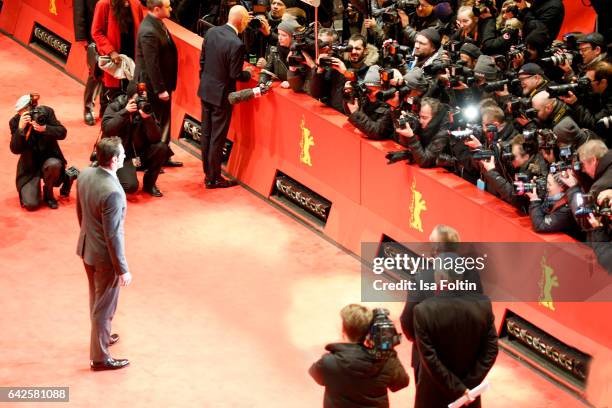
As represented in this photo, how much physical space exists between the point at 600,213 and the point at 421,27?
444 centimetres

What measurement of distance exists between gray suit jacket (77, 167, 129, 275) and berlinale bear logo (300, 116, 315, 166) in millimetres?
2955

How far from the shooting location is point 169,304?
9.45 m

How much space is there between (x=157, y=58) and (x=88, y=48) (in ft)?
4.59

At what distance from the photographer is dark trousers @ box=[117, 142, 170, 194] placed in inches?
439

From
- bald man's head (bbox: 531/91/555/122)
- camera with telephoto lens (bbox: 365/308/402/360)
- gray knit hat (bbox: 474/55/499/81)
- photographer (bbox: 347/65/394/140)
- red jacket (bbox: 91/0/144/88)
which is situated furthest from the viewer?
red jacket (bbox: 91/0/144/88)

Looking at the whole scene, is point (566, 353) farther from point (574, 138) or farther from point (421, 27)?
point (421, 27)

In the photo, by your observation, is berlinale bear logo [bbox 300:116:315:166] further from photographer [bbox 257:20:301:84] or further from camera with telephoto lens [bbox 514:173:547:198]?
camera with telephoto lens [bbox 514:173:547:198]

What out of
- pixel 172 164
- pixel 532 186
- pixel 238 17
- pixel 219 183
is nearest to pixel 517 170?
pixel 532 186

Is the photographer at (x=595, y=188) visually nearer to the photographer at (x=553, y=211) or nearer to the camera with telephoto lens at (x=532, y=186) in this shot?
the photographer at (x=553, y=211)

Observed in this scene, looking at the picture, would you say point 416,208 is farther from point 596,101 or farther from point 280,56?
point 280,56

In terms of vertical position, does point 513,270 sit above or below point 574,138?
below

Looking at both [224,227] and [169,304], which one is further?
[224,227]

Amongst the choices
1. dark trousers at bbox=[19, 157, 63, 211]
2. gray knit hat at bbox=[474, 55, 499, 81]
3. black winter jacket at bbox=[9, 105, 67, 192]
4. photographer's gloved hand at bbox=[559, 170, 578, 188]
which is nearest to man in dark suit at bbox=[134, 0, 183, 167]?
black winter jacket at bbox=[9, 105, 67, 192]

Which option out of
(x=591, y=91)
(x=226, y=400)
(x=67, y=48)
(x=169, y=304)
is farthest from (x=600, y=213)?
(x=67, y=48)
